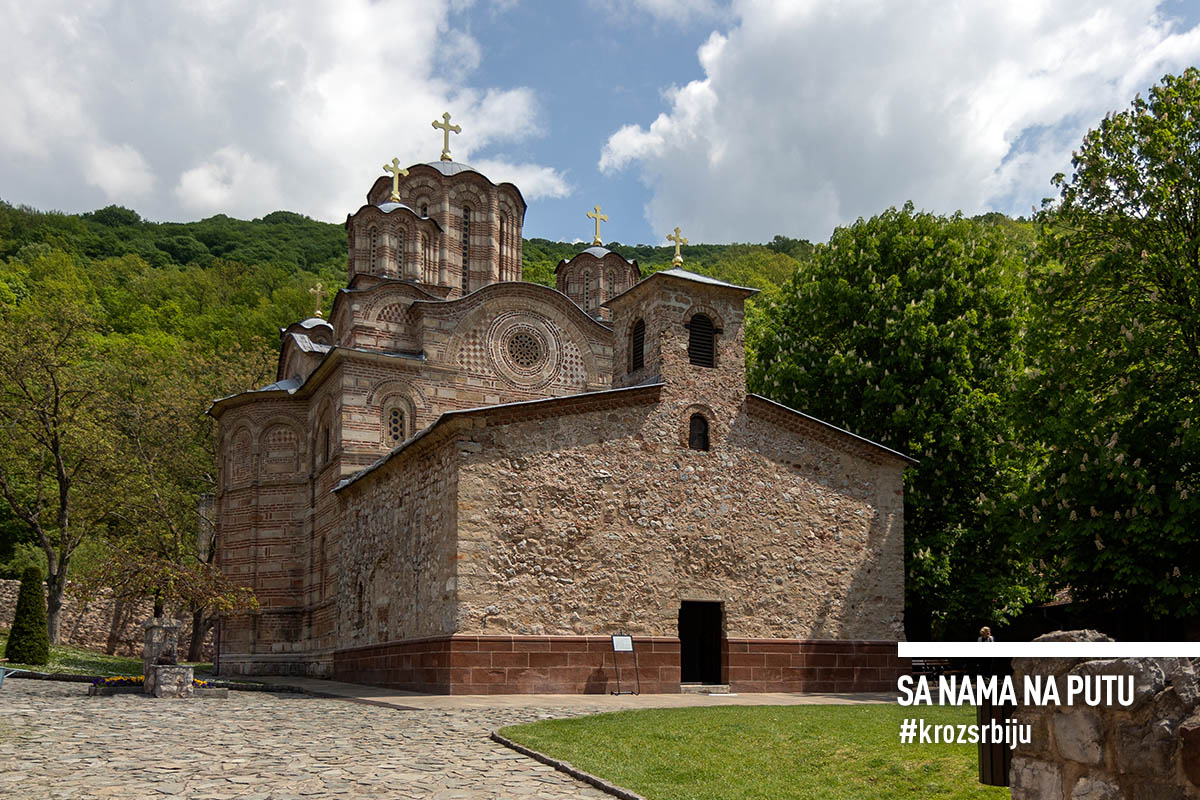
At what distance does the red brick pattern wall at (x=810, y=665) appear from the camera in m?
17.6

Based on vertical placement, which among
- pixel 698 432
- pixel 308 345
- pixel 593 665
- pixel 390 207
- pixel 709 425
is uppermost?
pixel 390 207

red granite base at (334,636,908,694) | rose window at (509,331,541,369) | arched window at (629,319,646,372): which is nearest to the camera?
red granite base at (334,636,908,694)

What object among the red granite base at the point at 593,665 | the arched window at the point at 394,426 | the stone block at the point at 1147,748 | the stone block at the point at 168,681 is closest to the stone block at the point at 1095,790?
the stone block at the point at 1147,748

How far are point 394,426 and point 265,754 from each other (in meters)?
15.6

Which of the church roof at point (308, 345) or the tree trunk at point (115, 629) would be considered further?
the tree trunk at point (115, 629)

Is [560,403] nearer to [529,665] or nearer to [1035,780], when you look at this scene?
[529,665]

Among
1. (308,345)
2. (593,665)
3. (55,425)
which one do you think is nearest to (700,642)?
(593,665)

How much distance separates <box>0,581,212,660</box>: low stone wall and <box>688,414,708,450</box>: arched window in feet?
76.5

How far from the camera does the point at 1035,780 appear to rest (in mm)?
4953

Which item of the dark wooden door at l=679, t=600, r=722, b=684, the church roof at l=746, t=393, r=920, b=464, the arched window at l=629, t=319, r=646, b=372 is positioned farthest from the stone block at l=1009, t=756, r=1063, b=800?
the arched window at l=629, t=319, r=646, b=372

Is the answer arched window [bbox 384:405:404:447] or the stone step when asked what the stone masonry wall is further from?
Answer: arched window [bbox 384:405:404:447]

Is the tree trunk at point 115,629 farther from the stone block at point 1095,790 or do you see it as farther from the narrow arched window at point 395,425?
the stone block at point 1095,790

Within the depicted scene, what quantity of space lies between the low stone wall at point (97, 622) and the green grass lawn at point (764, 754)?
1063 inches

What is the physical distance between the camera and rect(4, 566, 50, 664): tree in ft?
73.6
